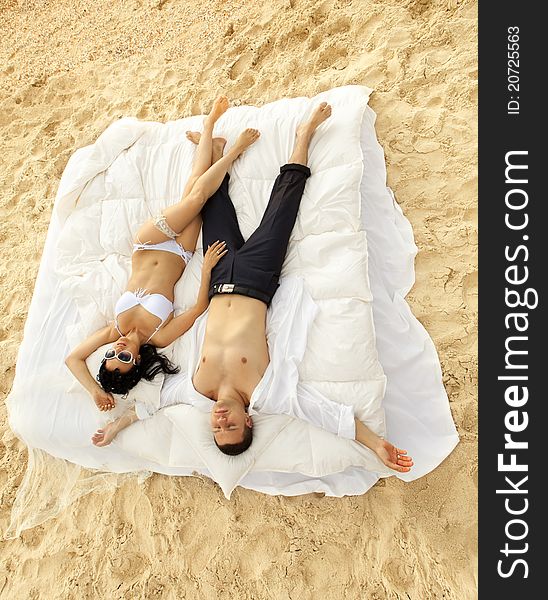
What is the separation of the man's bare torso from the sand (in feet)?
1.80

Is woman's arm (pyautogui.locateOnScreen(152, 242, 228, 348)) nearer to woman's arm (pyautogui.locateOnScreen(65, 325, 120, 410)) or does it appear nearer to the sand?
woman's arm (pyautogui.locateOnScreen(65, 325, 120, 410))

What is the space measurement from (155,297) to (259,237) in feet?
2.01

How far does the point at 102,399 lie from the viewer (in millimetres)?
2445

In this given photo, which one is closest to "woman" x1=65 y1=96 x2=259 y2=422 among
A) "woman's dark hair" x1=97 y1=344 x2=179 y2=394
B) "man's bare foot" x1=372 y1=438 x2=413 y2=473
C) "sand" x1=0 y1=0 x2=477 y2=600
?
"woman's dark hair" x1=97 y1=344 x2=179 y2=394

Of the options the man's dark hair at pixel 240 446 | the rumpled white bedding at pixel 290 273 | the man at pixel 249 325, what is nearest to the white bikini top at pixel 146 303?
the rumpled white bedding at pixel 290 273

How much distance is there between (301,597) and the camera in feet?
7.20

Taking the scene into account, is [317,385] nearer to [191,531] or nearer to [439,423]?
[439,423]

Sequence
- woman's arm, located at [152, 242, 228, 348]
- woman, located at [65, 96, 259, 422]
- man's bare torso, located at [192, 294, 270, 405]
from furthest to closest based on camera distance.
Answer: woman's arm, located at [152, 242, 228, 348] < woman, located at [65, 96, 259, 422] < man's bare torso, located at [192, 294, 270, 405]

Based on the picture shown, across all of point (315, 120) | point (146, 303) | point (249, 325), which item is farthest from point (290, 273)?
point (315, 120)

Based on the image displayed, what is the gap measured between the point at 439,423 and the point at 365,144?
151cm

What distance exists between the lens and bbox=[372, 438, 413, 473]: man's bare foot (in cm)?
212

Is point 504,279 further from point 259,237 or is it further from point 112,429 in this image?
point 112,429

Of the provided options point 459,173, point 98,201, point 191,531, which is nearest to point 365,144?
point 459,173

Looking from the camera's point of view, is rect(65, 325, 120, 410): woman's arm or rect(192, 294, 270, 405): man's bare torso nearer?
rect(192, 294, 270, 405): man's bare torso
